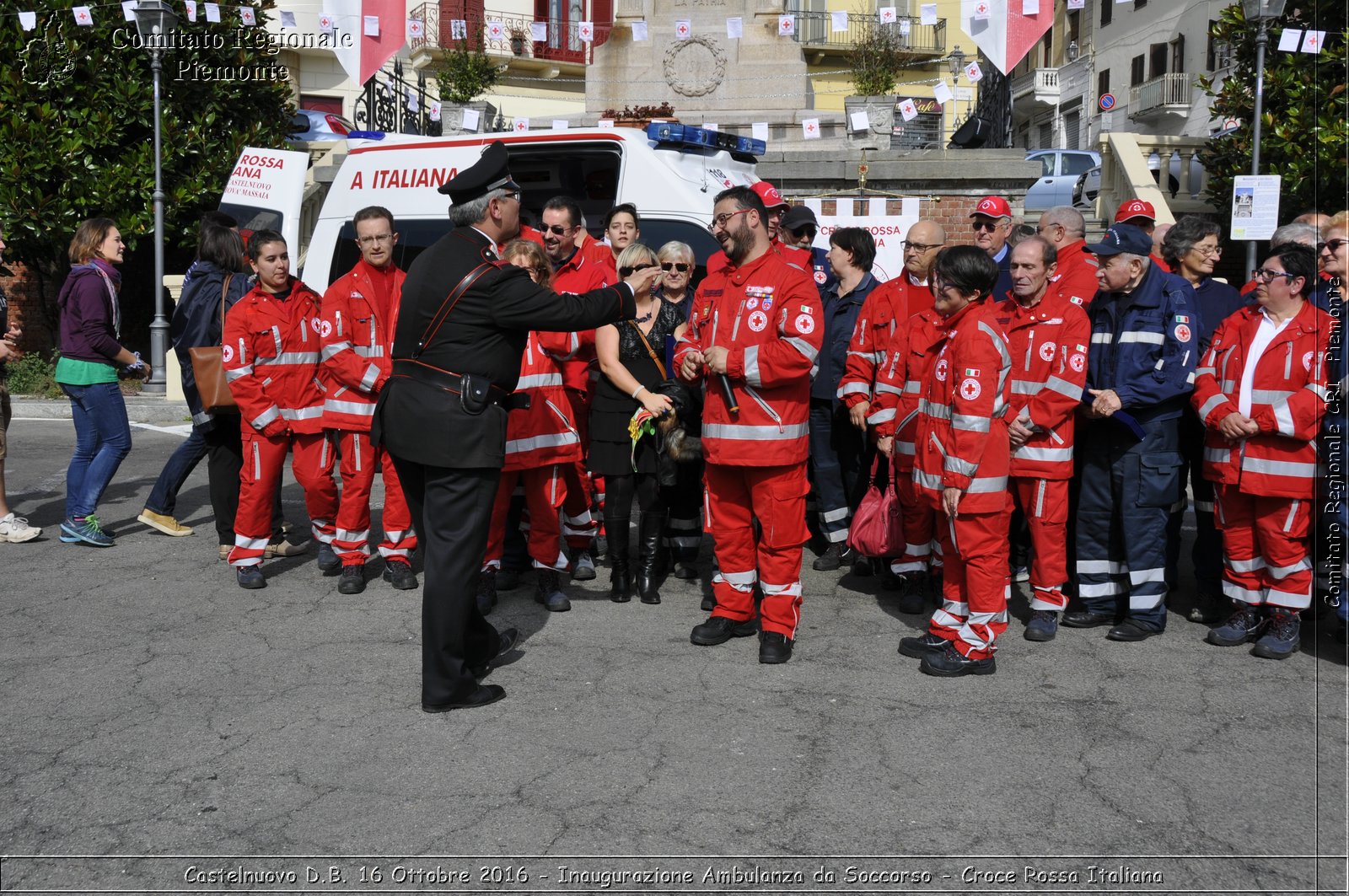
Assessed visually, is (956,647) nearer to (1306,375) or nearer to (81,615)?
(1306,375)

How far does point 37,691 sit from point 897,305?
176 inches

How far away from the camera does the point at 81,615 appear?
19.8 feet

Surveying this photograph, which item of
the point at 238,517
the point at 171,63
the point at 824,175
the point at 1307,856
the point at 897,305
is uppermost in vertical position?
the point at 171,63

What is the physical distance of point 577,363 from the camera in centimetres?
664

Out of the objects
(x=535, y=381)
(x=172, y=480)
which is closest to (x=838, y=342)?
(x=535, y=381)

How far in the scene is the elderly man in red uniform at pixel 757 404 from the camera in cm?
518

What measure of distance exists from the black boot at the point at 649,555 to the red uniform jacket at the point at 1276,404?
2758mm

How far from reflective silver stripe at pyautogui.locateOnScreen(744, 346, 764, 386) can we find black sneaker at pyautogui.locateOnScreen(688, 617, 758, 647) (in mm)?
1182

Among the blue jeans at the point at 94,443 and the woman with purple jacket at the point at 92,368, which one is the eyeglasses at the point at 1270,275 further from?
the blue jeans at the point at 94,443

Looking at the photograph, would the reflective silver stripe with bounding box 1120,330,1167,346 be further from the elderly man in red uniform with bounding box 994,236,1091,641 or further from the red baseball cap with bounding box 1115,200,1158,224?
the red baseball cap with bounding box 1115,200,1158,224

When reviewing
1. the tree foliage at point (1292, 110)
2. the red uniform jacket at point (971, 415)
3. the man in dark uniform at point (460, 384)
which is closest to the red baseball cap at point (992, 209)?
the red uniform jacket at point (971, 415)

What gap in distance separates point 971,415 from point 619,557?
221 cm

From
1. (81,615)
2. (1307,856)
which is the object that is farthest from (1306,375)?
(81,615)

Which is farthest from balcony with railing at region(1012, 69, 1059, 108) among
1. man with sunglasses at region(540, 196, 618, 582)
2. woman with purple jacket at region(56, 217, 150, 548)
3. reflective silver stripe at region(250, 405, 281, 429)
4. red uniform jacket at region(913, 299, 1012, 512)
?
red uniform jacket at region(913, 299, 1012, 512)
